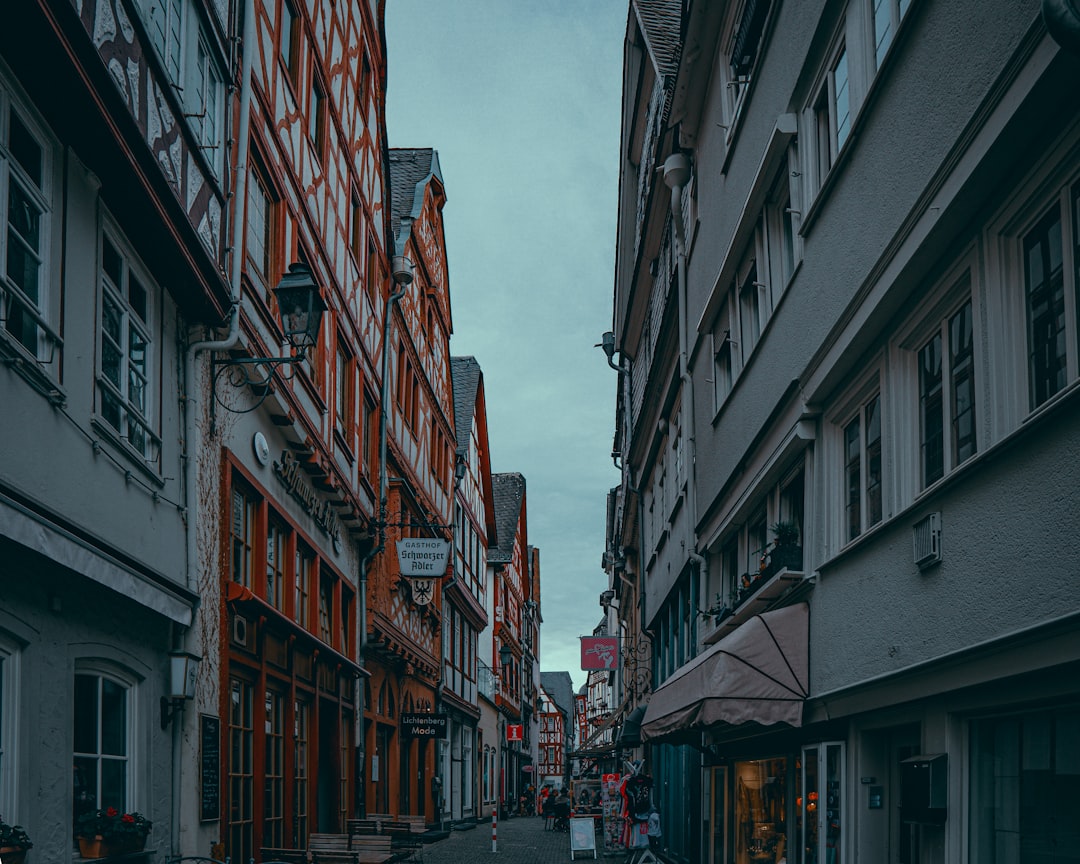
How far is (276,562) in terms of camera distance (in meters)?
14.7

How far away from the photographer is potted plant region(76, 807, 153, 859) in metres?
8.34

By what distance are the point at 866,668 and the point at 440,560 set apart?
13.8 meters

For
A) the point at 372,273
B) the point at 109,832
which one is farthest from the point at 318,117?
the point at 109,832

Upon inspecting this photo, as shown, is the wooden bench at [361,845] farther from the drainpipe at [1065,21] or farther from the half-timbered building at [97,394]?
the drainpipe at [1065,21]

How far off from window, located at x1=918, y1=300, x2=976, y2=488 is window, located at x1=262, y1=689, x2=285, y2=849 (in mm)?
8629

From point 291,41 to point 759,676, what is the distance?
10.1m

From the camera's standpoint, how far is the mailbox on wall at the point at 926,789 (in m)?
6.72

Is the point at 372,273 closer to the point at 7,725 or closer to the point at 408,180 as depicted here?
the point at 408,180

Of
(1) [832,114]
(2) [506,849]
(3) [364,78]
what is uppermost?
(3) [364,78]

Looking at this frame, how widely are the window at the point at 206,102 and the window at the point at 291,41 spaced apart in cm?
370

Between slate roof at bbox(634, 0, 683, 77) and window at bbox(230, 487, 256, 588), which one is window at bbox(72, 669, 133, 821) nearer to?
window at bbox(230, 487, 256, 588)

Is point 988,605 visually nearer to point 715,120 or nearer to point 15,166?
point 15,166

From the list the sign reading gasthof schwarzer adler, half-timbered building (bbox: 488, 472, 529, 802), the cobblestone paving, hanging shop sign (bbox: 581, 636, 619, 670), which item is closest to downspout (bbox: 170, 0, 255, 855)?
the sign reading gasthof schwarzer adler

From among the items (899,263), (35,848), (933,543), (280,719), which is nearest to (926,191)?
(899,263)
